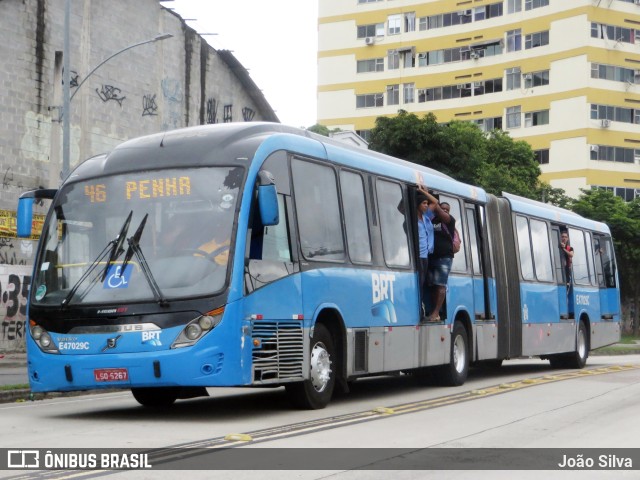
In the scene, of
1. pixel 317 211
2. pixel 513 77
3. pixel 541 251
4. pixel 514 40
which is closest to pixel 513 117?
pixel 513 77

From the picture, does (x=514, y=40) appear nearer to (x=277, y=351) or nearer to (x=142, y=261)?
(x=277, y=351)

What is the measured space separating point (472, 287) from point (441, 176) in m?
1.97

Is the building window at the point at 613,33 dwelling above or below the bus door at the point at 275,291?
above

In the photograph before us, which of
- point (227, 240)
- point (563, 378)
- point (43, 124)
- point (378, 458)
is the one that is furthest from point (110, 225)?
point (43, 124)

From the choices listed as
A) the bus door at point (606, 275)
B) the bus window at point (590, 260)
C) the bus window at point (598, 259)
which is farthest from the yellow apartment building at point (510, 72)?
the bus window at point (590, 260)

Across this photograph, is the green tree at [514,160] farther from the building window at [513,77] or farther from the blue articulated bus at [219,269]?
the blue articulated bus at [219,269]

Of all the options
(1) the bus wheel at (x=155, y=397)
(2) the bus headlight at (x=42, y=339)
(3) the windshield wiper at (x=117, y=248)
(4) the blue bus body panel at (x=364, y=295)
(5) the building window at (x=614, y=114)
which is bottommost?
(1) the bus wheel at (x=155, y=397)

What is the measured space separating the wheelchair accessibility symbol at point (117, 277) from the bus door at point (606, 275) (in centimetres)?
1666

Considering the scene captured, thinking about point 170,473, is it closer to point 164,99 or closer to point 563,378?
point 563,378

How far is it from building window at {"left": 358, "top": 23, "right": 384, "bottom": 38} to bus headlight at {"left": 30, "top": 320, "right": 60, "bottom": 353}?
71.3 metres

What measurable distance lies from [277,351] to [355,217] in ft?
9.58

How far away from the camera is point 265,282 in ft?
41.6

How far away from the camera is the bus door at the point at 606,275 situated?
2702 centimetres

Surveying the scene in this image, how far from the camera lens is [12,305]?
98.8 feet
